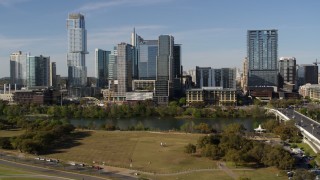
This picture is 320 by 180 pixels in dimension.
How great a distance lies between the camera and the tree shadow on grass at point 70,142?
27078 mm

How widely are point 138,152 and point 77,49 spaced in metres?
112

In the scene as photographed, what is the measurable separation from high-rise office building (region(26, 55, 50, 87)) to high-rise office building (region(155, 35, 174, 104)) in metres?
26.3

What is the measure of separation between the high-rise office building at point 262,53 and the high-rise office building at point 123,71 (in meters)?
23.8

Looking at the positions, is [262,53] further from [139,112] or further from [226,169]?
[226,169]

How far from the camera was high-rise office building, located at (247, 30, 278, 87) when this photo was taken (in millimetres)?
86375

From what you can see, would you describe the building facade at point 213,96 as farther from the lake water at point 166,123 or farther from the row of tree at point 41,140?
the row of tree at point 41,140

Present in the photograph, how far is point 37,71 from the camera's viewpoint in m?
94.0

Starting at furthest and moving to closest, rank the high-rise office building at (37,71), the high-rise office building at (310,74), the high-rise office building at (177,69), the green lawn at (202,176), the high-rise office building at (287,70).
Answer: the high-rise office building at (310,74) < the high-rise office building at (287,70) < the high-rise office building at (37,71) < the high-rise office building at (177,69) < the green lawn at (202,176)

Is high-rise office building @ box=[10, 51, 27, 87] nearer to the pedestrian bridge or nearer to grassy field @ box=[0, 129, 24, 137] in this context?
the pedestrian bridge

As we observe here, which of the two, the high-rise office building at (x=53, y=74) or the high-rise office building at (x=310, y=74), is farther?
the high-rise office building at (x=310, y=74)

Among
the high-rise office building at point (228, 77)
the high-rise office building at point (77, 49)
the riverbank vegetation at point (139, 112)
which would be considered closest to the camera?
the riverbank vegetation at point (139, 112)

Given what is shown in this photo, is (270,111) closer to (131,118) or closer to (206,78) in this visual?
(131,118)

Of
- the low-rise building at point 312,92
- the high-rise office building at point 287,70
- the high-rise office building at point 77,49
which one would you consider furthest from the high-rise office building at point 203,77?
the high-rise office building at point 77,49

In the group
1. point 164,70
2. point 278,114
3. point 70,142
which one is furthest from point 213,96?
point 70,142
